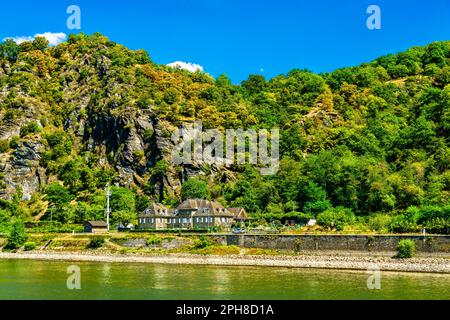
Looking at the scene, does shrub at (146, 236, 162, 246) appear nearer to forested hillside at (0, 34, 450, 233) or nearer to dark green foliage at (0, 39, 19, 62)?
forested hillside at (0, 34, 450, 233)

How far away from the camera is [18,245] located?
237 feet

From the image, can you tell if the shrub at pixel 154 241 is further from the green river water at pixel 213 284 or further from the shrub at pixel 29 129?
the shrub at pixel 29 129

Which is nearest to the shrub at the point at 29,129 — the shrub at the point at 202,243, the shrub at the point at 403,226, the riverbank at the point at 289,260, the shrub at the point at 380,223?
the riverbank at the point at 289,260

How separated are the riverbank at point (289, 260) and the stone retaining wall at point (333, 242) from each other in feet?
3.29

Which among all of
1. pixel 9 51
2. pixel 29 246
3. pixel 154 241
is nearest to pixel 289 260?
pixel 154 241

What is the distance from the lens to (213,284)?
41281 millimetres

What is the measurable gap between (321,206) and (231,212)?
14654mm

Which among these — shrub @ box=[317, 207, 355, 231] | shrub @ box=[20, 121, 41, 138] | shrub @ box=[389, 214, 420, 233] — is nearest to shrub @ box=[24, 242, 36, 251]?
shrub @ box=[317, 207, 355, 231]

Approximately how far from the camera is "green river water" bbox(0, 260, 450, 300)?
36281mm

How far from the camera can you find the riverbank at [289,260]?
48.8 meters

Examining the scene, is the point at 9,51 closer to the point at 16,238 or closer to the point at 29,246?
the point at 16,238

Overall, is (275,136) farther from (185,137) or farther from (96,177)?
(96,177)

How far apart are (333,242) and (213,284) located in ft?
63.8

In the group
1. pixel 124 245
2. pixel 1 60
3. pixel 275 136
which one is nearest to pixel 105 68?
pixel 1 60
